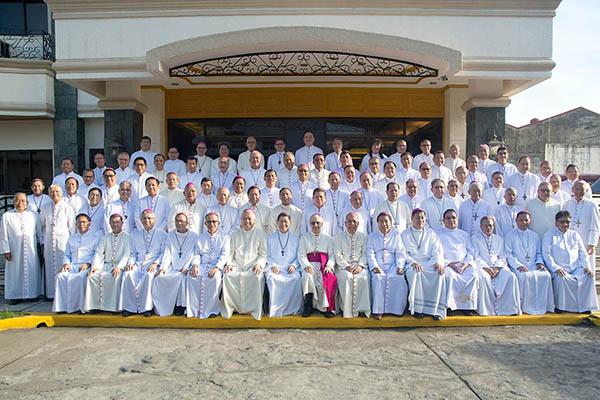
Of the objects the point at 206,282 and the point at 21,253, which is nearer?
the point at 206,282

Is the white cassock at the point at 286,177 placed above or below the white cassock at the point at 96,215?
above

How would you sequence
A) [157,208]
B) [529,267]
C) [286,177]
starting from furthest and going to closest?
[286,177]
[157,208]
[529,267]

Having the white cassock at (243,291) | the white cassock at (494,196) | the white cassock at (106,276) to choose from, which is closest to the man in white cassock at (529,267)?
the white cassock at (494,196)

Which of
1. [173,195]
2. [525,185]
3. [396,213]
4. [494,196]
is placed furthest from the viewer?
[525,185]

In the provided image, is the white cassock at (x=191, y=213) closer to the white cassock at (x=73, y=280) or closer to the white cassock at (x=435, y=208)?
the white cassock at (x=73, y=280)

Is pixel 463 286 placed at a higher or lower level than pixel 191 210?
lower

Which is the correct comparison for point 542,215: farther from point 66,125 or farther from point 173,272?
point 66,125

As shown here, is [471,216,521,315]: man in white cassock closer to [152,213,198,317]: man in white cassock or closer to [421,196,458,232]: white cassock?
[421,196,458,232]: white cassock

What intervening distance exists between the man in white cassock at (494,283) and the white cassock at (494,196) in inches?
44.1

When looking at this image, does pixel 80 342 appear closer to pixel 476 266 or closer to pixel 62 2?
pixel 476 266

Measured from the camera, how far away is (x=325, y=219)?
6359mm

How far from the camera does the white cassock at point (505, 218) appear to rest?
6324mm

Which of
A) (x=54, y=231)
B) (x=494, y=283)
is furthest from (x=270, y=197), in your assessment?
(x=494, y=283)

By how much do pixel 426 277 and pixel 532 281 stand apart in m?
1.40
